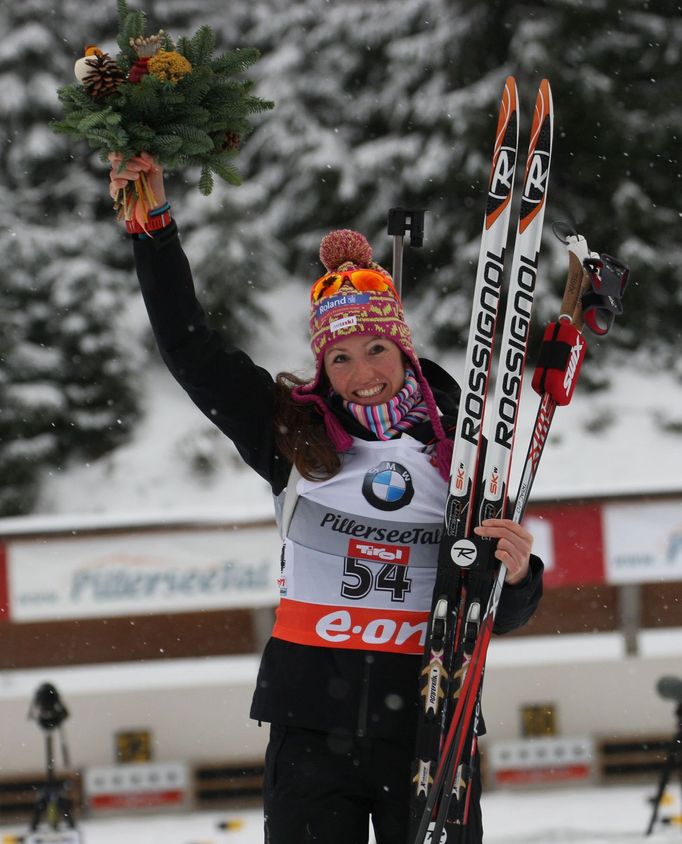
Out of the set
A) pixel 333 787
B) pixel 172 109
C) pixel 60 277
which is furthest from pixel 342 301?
pixel 60 277

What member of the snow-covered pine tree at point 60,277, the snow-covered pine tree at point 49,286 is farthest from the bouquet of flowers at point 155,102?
the snow-covered pine tree at point 49,286

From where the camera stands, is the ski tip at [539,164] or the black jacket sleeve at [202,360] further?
the ski tip at [539,164]

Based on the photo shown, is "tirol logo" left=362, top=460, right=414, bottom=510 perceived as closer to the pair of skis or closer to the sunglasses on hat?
the pair of skis

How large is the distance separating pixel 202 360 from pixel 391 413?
37cm

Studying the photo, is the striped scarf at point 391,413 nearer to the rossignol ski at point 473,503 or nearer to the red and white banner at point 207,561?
the rossignol ski at point 473,503

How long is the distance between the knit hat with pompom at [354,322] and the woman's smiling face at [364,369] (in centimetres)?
2

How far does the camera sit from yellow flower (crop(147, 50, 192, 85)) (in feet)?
6.27

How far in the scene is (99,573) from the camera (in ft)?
18.7

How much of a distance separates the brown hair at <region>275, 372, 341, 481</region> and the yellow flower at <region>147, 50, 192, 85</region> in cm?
59

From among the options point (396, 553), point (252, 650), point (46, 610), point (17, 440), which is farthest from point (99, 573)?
point (17, 440)

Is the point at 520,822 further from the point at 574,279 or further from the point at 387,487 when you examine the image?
the point at 387,487

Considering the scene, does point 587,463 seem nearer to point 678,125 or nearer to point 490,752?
point 678,125

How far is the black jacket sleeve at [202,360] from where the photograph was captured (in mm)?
1973

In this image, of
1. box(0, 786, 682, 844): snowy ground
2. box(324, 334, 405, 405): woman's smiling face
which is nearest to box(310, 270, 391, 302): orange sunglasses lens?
box(324, 334, 405, 405): woman's smiling face
